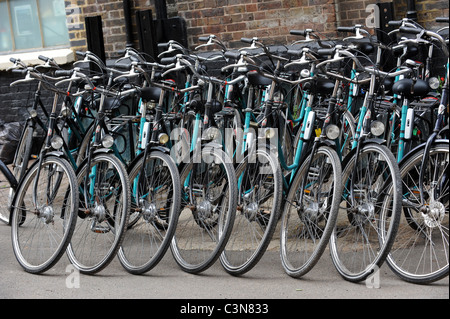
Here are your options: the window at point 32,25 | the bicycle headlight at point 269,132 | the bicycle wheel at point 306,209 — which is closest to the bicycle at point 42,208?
the bicycle headlight at point 269,132

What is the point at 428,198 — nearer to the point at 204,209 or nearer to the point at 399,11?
the point at 204,209

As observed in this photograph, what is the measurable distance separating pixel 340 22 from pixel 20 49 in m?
4.20

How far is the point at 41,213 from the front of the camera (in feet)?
17.6

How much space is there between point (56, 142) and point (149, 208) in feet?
2.96

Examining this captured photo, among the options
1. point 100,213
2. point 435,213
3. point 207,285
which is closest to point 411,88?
point 435,213

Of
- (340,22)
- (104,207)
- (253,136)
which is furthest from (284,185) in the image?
(340,22)

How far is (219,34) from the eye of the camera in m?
7.86

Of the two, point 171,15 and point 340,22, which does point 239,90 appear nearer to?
point 340,22

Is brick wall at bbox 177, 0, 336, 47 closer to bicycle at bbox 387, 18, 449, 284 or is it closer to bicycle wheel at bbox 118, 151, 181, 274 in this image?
bicycle at bbox 387, 18, 449, 284

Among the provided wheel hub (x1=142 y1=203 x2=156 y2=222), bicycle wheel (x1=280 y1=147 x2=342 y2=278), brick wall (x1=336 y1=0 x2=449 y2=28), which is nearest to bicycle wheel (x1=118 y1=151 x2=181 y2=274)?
wheel hub (x1=142 y1=203 x2=156 y2=222)

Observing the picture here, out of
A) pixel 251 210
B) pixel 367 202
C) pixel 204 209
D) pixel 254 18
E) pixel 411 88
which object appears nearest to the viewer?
pixel 367 202

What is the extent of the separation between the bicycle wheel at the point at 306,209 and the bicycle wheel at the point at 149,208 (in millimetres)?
773

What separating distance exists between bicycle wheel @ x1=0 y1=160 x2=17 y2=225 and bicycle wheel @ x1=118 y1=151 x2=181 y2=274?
1581 millimetres

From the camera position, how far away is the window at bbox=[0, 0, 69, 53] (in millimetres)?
9109
